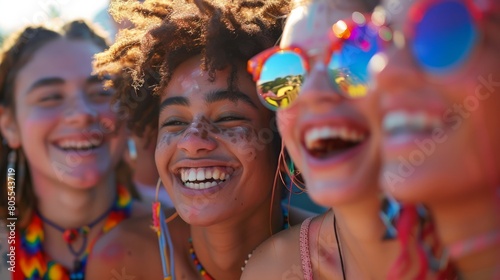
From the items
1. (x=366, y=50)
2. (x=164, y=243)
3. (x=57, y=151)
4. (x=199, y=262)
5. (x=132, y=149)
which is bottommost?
(x=199, y=262)

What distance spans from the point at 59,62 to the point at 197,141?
1.06 m

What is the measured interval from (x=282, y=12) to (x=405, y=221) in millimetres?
1223

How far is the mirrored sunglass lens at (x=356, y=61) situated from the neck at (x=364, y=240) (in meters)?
0.31

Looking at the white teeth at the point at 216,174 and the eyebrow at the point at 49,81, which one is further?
the eyebrow at the point at 49,81

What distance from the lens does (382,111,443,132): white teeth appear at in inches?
57.0

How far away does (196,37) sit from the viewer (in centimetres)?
260

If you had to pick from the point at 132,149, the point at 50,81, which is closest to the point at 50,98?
the point at 50,81

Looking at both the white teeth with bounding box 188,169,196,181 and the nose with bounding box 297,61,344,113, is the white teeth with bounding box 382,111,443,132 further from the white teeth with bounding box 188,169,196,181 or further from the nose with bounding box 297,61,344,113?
the white teeth with bounding box 188,169,196,181

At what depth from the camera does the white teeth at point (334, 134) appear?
66.3 inches

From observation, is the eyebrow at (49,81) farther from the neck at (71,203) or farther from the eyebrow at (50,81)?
the neck at (71,203)

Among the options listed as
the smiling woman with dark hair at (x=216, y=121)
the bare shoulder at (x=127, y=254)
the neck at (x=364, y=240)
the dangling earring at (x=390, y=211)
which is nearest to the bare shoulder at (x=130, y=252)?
the bare shoulder at (x=127, y=254)

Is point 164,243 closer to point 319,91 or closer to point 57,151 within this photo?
point 57,151

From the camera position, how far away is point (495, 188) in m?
1.52

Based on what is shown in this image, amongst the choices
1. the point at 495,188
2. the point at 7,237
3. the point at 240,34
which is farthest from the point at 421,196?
the point at 7,237
